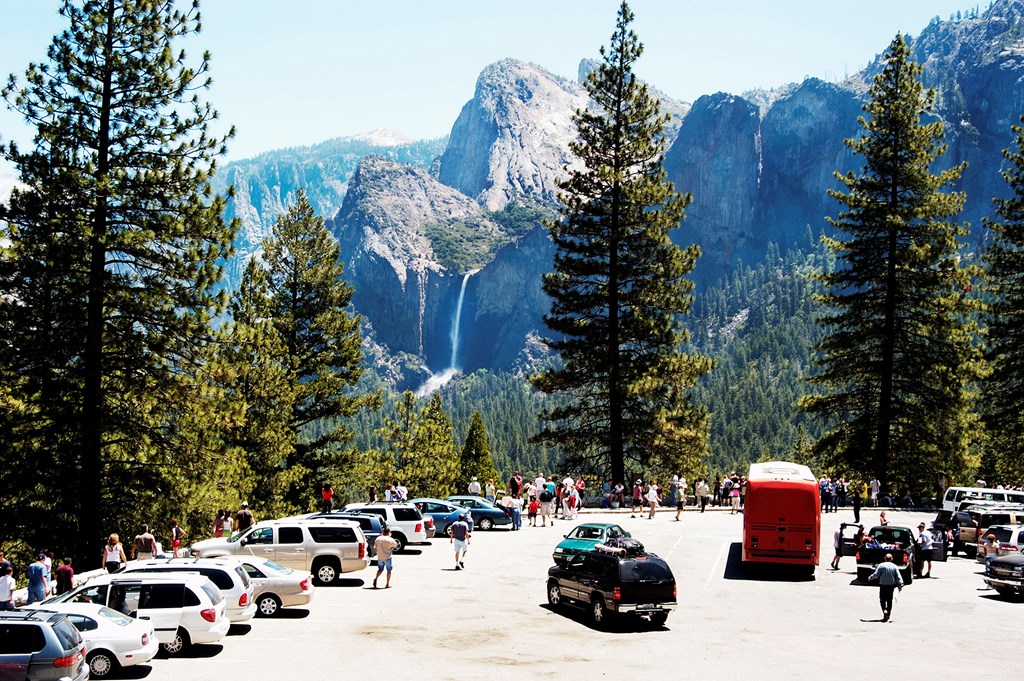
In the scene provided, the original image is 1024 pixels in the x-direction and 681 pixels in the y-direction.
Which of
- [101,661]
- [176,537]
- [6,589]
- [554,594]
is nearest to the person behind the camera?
[101,661]

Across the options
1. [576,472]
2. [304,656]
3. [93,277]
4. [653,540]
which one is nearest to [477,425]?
[576,472]

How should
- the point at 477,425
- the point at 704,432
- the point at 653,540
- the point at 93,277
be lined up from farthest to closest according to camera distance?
the point at 477,425
the point at 704,432
the point at 653,540
the point at 93,277

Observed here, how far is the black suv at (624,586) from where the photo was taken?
82.2 feet

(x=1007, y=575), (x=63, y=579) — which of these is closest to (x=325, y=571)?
(x=63, y=579)

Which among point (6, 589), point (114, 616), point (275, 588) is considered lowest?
point (275, 588)

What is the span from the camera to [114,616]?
20031mm

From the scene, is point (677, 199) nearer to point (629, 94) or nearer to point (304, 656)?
point (629, 94)

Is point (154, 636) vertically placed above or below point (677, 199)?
below

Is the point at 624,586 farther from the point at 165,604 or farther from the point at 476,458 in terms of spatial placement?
the point at 476,458


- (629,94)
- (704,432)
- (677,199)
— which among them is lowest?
(704,432)

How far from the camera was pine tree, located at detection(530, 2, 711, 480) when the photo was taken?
50.7 m

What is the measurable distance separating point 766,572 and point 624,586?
35.3ft

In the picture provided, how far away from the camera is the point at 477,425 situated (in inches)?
4013

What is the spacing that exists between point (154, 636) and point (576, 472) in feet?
116
